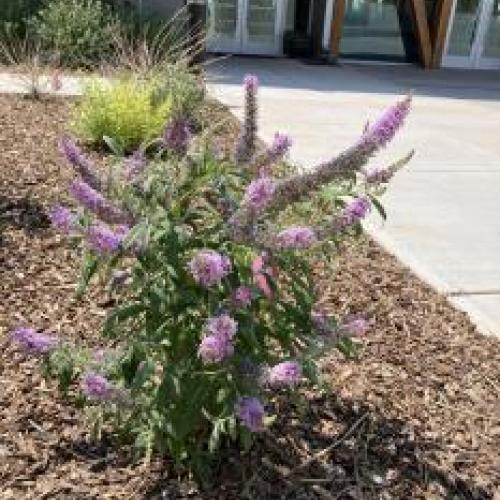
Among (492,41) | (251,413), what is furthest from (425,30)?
(251,413)

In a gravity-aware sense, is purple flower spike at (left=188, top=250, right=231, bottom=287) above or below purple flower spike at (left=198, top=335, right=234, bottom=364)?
above

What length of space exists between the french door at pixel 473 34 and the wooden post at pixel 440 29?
→ 1.20 feet

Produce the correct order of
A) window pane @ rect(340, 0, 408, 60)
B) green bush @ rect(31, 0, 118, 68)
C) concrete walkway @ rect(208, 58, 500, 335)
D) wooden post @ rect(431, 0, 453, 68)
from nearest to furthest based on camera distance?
concrete walkway @ rect(208, 58, 500, 335) → green bush @ rect(31, 0, 118, 68) → wooden post @ rect(431, 0, 453, 68) → window pane @ rect(340, 0, 408, 60)

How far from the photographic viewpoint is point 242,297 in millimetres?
2389

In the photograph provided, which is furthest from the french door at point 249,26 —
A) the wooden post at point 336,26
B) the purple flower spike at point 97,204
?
the purple flower spike at point 97,204

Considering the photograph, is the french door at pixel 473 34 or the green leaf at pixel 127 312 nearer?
the green leaf at pixel 127 312

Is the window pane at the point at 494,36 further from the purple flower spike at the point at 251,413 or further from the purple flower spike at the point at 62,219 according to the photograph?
the purple flower spike at the point at 251,413

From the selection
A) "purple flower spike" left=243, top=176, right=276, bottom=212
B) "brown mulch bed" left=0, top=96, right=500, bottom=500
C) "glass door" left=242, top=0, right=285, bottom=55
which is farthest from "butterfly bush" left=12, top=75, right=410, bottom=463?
"glass door" left=242, top=0, right=285, bottom=55

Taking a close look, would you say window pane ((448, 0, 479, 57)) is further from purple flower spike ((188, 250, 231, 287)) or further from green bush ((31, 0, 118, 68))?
purple flower spike ((188, 250, 231, 287))

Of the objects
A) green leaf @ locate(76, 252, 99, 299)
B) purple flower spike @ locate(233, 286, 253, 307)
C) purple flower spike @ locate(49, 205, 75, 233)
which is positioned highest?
purple flower spike @ locate(49, 205, 75, 233)

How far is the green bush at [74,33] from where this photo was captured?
12.0m

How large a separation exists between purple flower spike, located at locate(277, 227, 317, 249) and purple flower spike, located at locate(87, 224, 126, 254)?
1.54ft

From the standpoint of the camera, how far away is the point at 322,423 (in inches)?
131

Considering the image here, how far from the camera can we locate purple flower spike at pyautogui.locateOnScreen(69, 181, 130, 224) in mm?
2357
